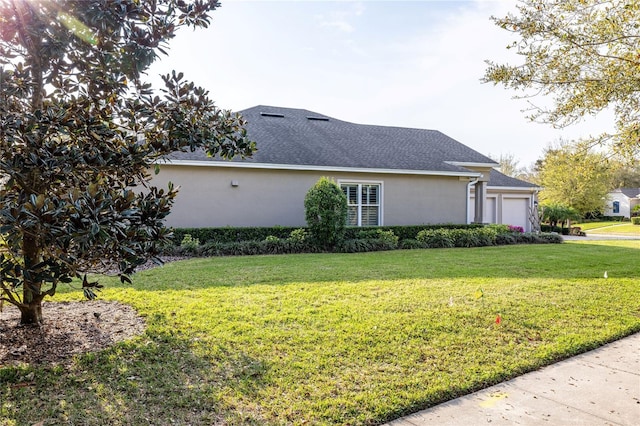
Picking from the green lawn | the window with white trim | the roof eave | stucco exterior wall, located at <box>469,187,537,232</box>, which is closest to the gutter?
the window with white trim

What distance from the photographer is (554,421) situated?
304cm

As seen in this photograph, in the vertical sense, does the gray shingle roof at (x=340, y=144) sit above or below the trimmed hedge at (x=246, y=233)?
above

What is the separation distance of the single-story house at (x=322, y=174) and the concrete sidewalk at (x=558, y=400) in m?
10.5

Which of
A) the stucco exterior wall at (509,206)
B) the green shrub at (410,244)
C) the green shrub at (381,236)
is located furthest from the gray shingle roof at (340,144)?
the stucco exterior wall at (509,206)

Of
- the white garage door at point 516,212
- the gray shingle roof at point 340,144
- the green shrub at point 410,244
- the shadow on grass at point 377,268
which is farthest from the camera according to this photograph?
the white garage door at point 516,212

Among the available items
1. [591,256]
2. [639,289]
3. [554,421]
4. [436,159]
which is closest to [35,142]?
[554,421]

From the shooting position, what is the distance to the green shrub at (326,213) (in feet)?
42.2

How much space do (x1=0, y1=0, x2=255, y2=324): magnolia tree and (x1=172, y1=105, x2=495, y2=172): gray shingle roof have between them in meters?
8.34

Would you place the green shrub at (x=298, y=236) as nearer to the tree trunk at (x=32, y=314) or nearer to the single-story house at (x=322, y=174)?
the single-story house at (x=322, y=174)

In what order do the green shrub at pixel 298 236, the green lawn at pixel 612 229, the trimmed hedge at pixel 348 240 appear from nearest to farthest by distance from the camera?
the trimmed hedge at pixel 348 240 → the green shrub at pixel 298 236 → the green lawn at pixel 612 229

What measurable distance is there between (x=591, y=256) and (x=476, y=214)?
7.61 m

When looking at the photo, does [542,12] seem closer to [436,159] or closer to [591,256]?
[591,256]

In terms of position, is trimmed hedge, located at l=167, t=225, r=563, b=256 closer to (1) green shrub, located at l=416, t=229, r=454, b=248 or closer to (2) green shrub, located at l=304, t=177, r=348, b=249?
(1) green shrub, located at l=416, t=229, r=454, b=248

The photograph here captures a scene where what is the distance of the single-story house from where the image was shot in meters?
13.5
